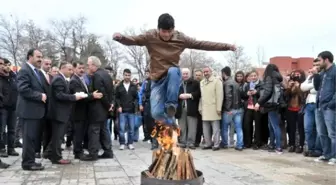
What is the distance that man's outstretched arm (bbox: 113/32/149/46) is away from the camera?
4.61 metres

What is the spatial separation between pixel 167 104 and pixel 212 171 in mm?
2238

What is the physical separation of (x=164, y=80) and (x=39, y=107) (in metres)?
3.07

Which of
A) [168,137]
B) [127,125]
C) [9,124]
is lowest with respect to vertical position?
[127,125]

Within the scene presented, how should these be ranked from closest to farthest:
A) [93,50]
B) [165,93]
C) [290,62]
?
[165,93] → [290,62] → [93,50]

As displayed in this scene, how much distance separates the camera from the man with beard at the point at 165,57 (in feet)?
15.7

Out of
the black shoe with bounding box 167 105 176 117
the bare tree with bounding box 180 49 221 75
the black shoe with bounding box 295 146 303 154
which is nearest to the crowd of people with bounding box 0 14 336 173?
the black shoe with bounding box 167 105 176 117

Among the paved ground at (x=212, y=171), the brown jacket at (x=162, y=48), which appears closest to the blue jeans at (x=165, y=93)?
the brown jacket at (x=162, y=48)

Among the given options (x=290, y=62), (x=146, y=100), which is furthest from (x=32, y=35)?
(x=146, y=100)

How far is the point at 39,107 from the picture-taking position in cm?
681

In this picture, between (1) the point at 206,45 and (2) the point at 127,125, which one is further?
(2) the point at 127,125

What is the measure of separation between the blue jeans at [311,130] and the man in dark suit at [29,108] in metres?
5.85

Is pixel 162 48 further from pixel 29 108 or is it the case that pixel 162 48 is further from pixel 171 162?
pixel 29 108

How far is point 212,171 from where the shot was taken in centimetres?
648

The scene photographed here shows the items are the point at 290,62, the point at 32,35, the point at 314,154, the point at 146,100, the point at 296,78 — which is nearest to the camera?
the point at 314,154
